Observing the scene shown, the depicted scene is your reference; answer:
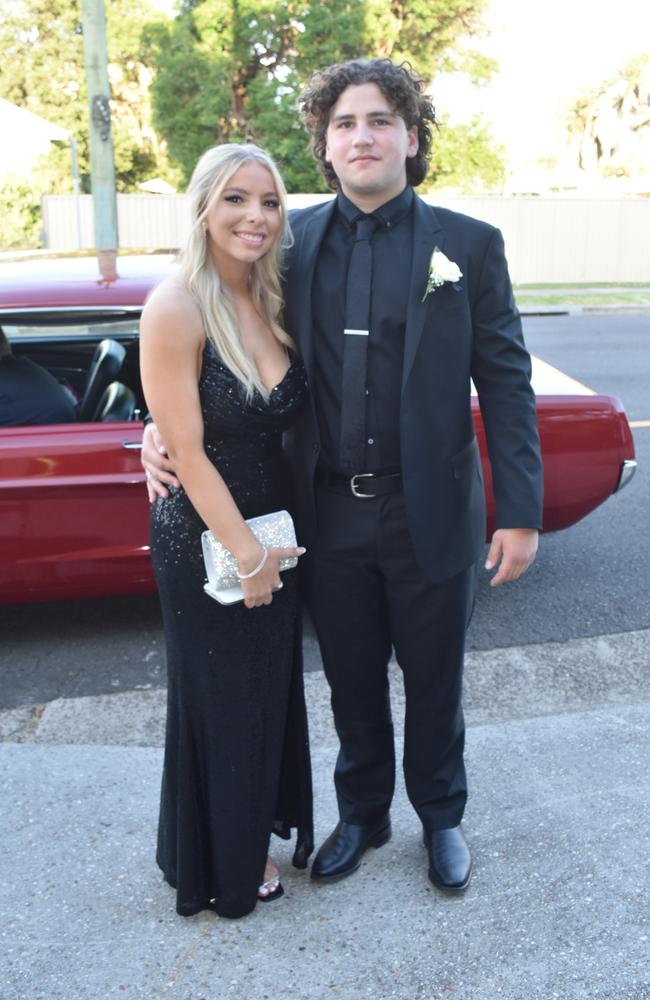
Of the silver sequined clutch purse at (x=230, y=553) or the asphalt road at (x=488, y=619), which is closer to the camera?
the silver sequined clutch purse at (x=230, y=553)

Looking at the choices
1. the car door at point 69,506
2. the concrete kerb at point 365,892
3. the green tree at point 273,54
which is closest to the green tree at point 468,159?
the green tree at point 273,54

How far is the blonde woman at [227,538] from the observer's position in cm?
223

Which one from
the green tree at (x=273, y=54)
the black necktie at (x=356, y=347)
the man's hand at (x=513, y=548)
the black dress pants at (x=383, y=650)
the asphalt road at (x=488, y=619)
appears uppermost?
the green tree at (x=273, y=54)

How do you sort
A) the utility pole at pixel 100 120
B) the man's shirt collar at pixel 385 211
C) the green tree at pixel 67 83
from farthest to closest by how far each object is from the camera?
the green tree at pixel 67 83 → the utility pole at pixel 100 120 → the man's shirt collar at pixel 385 211

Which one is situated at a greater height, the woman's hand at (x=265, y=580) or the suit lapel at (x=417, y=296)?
the suit lapel at (x=417, y=296)

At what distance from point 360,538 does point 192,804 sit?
2.48 feet

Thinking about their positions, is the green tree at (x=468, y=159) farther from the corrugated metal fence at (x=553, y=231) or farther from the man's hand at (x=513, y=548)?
the man's hand at (x=513, y=548)

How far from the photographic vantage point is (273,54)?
73.5 feet

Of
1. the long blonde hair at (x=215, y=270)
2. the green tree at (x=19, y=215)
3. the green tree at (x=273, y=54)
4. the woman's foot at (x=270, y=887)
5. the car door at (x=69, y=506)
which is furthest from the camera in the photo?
the green tree at (x=273, y=54)

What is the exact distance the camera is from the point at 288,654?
99.5 inches

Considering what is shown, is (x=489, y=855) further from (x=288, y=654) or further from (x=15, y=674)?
(x=15, y=674)

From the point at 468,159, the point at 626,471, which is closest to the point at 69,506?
the point at 626,471

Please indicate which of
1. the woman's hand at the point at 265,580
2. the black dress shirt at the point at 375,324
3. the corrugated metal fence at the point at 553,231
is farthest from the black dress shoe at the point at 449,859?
the corrugated metal fence at the point at 553,231

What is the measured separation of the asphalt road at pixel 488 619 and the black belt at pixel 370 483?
1.69 m
